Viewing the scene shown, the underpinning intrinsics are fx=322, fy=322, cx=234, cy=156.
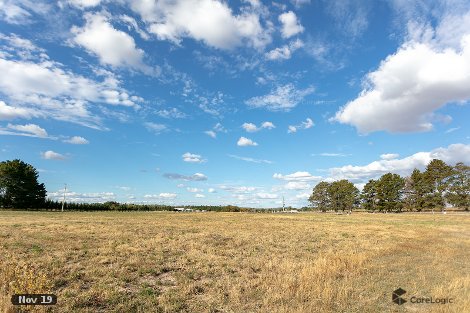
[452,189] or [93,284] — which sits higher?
[452,189]

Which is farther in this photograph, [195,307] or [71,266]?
[71,266]

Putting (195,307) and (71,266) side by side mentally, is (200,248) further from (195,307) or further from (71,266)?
(195,307)

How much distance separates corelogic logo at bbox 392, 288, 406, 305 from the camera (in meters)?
12.1

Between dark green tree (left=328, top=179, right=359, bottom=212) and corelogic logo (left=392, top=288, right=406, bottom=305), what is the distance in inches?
5072

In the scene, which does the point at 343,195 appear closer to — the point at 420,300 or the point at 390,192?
the point at 390,192

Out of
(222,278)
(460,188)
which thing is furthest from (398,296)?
(460,188)

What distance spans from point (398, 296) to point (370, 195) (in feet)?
406

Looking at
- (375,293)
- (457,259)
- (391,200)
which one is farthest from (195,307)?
(391,200)

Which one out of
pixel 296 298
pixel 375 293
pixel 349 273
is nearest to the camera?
pixel 296 298

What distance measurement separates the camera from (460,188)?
9300cm

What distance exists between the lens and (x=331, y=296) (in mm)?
12250

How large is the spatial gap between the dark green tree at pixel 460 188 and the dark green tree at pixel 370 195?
30.0 metres

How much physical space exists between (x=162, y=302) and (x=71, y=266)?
788 centimetres

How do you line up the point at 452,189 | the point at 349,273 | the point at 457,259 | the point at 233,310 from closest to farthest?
1. the point at 233,310
2. the point at 349,273
3. the point at 457,259
4. the point at 452,189
